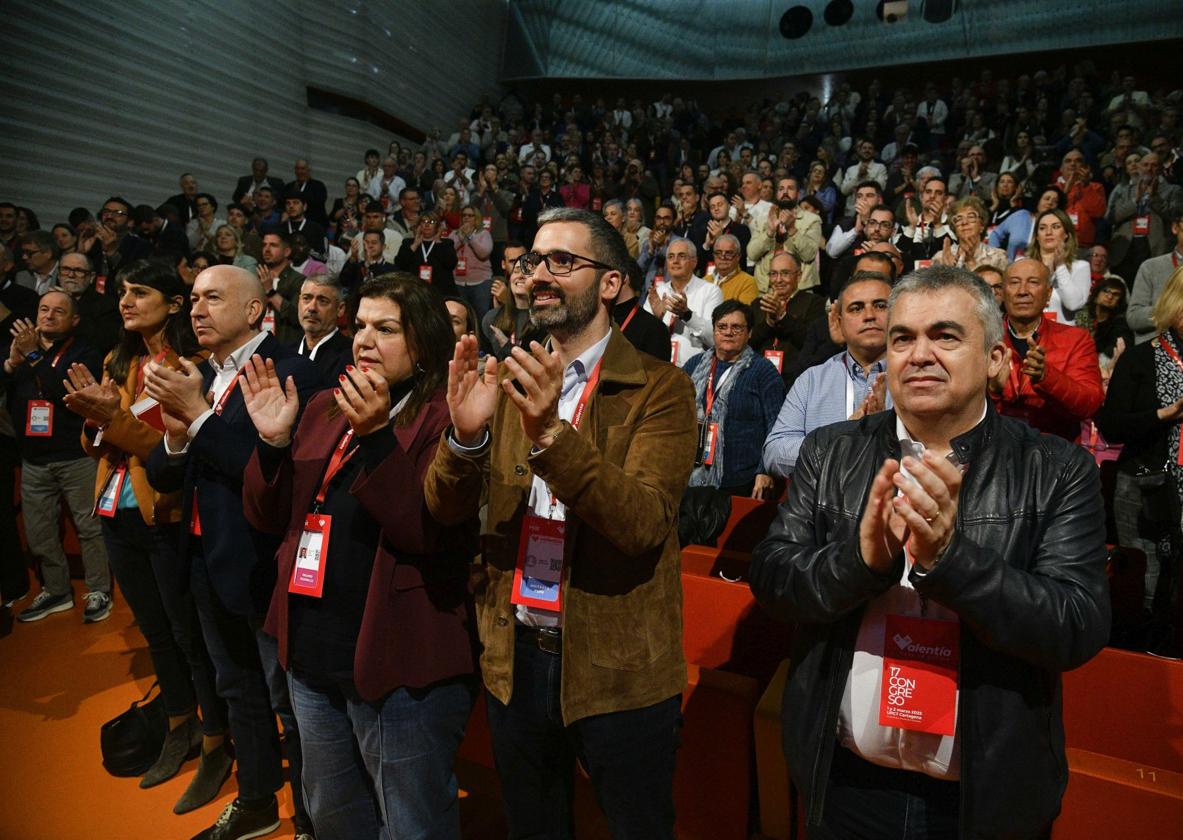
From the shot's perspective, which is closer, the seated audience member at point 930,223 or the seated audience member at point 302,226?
the seated audience member at point 930,223

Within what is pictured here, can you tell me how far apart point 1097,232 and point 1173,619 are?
5232 millimetres

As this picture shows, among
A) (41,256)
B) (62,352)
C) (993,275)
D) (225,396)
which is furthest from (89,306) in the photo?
(993,275)

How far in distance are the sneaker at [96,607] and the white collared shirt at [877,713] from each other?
432cm

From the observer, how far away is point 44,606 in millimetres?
4367

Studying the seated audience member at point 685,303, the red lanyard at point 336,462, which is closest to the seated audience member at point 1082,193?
the seated audience member at point 685,303

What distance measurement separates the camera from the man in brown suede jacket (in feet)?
5.15

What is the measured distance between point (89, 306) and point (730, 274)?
14.2 ft

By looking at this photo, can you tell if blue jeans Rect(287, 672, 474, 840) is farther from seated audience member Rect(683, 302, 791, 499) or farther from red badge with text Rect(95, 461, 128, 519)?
seated audience member Rect(683, 302, 791, 499)

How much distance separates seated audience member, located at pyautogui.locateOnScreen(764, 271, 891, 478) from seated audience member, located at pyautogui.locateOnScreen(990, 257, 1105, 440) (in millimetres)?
449

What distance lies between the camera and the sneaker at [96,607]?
14.0 feet

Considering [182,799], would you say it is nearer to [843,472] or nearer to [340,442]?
[340,442]

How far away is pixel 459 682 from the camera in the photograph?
73.1 inches

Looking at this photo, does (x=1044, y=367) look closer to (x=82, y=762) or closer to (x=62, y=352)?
(x=82, y=762)

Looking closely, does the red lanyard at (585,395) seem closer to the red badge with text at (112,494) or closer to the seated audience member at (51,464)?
the red badge with text at (112,494)
